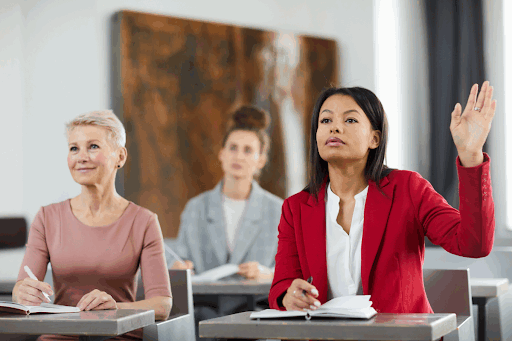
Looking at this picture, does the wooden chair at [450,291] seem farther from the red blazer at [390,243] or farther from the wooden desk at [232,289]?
the wooden desk at [232,289]

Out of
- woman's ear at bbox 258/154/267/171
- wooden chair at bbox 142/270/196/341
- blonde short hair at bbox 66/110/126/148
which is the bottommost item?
wooden chair at bbox 142/270/196/341

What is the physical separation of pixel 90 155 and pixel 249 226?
2156 mm

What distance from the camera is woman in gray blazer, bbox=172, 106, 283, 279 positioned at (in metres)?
3.94

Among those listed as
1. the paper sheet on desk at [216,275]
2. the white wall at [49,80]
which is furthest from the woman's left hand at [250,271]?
the white wall at [49,80]

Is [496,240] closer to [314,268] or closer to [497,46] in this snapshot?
[497,46]

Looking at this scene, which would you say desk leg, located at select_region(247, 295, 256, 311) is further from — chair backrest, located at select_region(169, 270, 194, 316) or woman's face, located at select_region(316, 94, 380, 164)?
woman's face, located at select_region(316, 94, 380, 164)

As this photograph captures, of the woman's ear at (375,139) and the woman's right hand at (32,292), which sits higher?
the woman's ear at (375,139)

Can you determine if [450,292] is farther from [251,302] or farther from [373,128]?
[251,302]

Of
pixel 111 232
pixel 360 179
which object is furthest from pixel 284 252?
pixel 111 232

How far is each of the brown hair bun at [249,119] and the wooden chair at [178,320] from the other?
79.6 inches

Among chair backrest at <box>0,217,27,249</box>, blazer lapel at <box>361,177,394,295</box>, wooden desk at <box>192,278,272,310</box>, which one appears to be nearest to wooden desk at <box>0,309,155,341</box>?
blazer lapel at <box>361,177,394,295</box>

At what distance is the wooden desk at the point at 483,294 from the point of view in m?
2.52

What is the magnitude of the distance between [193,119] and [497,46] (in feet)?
6.65

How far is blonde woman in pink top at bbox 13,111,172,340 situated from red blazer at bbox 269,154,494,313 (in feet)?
1.65
